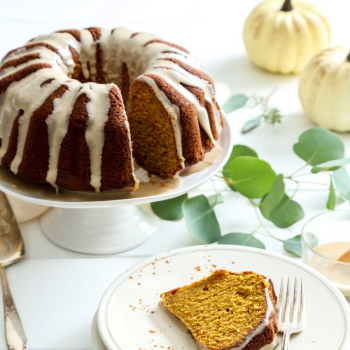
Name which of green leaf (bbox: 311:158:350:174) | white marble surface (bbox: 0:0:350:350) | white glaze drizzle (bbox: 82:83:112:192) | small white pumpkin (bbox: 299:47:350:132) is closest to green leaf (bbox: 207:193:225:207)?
white marble surface (bbox: 0:0:350:350)

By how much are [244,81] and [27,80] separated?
1195mm

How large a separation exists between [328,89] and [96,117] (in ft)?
3.21

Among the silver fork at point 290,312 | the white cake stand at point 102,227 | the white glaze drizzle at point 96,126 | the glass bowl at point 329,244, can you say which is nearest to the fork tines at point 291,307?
the silver fork at point 290,312

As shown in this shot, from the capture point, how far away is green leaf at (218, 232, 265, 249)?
5.18 feet

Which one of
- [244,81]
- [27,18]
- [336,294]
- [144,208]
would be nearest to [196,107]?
[144,208]

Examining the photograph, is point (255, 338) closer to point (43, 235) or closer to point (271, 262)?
point (271, 262)

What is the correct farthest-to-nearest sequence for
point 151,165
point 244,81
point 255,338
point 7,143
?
point 244,81 < point 151,165 < point 7,143 < point 255,338

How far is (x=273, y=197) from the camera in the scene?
163 centimetres

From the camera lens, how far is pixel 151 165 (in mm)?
1634

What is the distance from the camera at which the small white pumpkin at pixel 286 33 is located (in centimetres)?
239

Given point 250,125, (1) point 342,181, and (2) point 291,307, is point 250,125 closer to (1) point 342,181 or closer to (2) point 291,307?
(1) point 342,181

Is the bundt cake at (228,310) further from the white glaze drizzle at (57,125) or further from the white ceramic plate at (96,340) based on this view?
the white glaze drizzle at (57,125)

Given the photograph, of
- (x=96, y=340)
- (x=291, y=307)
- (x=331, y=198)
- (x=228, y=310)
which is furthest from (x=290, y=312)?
(x=331, y=198)

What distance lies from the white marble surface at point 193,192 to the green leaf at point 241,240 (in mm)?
64
